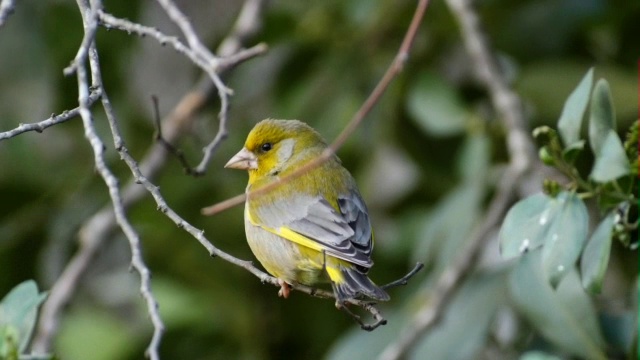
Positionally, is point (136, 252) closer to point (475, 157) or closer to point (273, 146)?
point (273, 146)

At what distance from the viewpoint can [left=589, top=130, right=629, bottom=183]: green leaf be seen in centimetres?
201

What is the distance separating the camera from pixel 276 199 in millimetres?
2420

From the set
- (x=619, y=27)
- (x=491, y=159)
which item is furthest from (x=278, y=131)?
(x=619, y=27)

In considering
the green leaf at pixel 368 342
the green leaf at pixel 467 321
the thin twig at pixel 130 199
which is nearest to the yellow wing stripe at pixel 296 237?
the thin twig at pixel 130 199

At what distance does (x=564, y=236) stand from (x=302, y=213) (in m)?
0.62

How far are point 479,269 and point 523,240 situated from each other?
1747mm

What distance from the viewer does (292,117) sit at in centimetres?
410

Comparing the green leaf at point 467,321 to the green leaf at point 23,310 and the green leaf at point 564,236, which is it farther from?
the green leaf at point 23,310

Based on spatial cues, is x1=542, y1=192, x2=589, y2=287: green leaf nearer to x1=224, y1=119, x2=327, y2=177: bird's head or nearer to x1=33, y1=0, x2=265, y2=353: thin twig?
x1=224, y1=119, x2=327, y2=177: bird's head

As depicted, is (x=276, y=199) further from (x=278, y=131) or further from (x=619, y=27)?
(x=619, y=27)

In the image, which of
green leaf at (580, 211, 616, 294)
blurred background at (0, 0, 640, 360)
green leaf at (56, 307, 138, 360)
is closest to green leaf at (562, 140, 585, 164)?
green leaf at (580, 211, 616, 294)

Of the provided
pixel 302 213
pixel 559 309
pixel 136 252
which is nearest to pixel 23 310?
pixel 136 252

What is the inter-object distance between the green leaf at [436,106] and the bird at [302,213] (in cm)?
163

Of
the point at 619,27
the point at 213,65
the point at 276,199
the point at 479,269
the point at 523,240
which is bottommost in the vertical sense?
the point at 479,269
